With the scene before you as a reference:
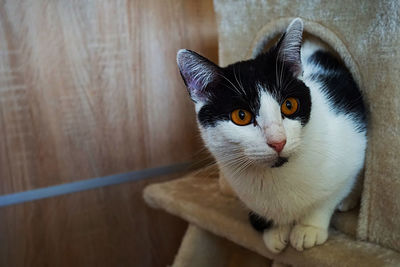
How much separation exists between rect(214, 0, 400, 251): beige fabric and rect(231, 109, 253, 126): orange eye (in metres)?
0.36

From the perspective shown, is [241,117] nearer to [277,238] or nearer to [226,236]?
[277,238]

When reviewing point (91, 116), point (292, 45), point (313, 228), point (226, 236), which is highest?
point (292, 45)

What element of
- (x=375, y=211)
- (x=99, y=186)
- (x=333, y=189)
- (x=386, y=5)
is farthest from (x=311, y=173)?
(x=99, y=186)

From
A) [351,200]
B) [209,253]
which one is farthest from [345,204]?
[209,253]

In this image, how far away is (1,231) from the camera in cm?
139

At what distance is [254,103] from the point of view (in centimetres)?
84

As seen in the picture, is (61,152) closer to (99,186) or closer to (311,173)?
(99,186)

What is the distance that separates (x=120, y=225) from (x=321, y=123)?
96cm

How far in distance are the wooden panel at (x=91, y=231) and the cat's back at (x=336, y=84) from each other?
80cm

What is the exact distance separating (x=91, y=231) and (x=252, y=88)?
0.98 m

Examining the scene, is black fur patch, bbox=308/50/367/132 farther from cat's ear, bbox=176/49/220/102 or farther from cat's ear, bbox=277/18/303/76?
cat's ear, bbox=176/49/220/102

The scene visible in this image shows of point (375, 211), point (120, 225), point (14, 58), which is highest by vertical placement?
point (14, 58)

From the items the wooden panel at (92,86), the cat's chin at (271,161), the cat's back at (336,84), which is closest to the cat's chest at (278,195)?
the cat's chin at (271,161)

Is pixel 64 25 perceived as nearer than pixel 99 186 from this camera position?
Yes
